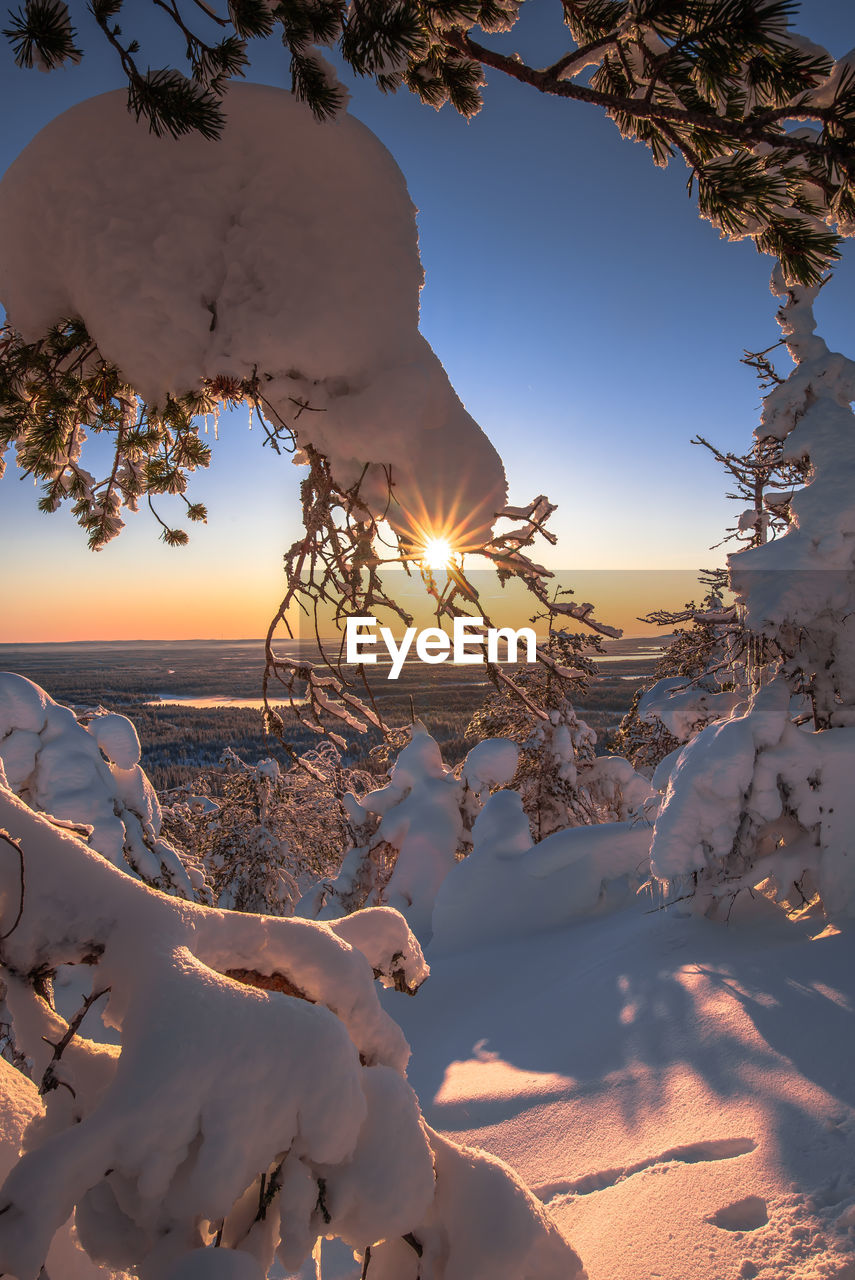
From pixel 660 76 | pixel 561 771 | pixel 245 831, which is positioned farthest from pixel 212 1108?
pixel 245 831

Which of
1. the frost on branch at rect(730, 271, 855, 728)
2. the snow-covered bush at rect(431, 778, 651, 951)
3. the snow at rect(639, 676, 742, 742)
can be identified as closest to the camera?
the frost on branch at rect(730, 271, 855, 728)

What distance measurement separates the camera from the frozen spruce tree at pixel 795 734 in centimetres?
572

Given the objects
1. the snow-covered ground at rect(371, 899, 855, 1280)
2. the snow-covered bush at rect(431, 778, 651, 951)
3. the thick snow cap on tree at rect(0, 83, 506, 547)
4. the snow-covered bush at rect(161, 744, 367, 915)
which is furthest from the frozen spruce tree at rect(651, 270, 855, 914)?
the snow-covered bush at rect(161, 744, 367, 915)

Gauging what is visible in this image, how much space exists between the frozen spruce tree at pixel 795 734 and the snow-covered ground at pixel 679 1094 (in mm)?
546

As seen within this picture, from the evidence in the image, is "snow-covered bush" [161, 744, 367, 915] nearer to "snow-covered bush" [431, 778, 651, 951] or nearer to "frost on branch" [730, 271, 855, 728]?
"snow-covered bush" [431, 778, 651, 951]

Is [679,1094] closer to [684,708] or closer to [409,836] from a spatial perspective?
[684,708]

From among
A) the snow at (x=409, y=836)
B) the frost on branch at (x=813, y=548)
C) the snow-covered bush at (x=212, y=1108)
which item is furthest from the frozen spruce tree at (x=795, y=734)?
the snow at (x=409, y=836)

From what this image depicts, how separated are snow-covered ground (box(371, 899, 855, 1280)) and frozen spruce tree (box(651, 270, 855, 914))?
546 millimetres

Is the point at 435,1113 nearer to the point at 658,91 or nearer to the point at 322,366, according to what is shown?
the point at 322,366

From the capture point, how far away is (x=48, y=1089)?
4.13 feet

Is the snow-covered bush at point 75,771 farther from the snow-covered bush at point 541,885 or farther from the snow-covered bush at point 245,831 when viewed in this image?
the snow-covered bush at point 245,831

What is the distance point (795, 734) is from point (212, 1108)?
6.20 meters

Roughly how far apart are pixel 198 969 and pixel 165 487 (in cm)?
276

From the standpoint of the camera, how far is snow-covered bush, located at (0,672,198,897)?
25.2 ft
